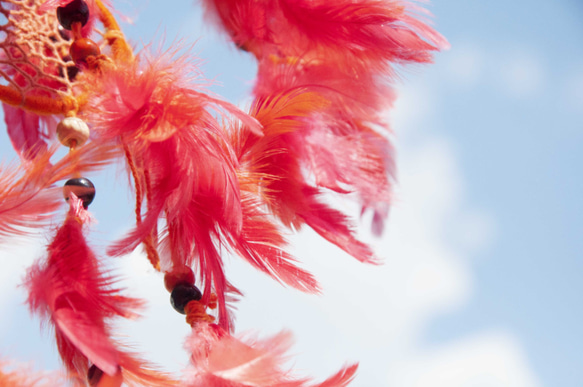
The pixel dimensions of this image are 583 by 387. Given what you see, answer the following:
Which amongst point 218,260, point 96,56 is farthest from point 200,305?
point 96,56

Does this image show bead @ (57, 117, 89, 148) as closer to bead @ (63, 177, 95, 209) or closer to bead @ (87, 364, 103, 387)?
bead @ (63, 177, 95, 209)

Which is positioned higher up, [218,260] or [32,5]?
[32,5]

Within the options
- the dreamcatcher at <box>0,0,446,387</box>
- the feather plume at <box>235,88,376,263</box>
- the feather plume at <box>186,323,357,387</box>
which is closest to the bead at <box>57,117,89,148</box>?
the dreamcatcher at <box>0,0,446,387</box>

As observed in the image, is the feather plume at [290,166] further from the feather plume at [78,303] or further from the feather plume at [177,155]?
the feather plume at [78,303]

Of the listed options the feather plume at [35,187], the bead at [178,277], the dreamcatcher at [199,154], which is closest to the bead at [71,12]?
the dreamcatcher at [199,154]

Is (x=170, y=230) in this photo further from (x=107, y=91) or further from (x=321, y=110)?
(x=321, y=110)

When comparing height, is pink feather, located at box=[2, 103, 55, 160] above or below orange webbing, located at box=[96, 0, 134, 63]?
below

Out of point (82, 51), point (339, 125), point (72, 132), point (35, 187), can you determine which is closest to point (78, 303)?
point (35, 187)
